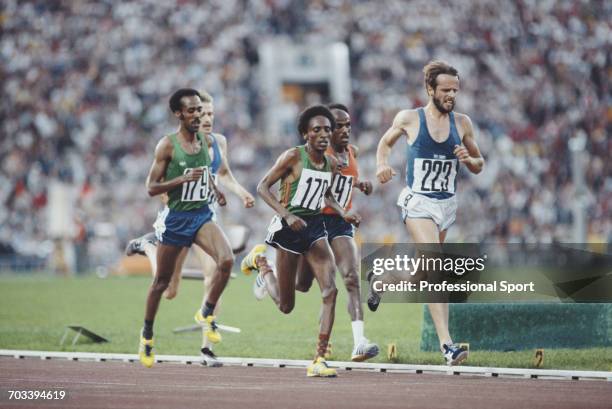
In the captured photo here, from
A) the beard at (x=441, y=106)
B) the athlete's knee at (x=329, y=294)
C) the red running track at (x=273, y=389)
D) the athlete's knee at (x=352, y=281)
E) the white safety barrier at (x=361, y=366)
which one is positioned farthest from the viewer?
the beard at (x=441, y=106)

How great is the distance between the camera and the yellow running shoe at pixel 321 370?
421 inches

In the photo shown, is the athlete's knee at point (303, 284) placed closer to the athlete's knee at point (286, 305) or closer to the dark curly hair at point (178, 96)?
the athlete's knee at point (286, 305)

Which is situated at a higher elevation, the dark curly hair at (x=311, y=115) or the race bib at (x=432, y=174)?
the dark curly hair at (x=311, y=115)

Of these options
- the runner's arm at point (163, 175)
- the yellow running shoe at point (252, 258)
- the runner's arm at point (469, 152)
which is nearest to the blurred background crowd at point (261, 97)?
the yellow running shoe at point (252, 258)

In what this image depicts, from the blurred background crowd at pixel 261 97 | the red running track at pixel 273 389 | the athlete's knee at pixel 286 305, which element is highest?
the blurred background crowd at pixel 261 97

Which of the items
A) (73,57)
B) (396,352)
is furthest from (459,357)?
(73,57)

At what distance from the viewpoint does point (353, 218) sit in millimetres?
11398

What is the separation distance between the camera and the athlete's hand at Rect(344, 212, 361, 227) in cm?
1137

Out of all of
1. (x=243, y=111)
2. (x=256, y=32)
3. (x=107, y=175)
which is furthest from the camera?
(x=256, y=32)

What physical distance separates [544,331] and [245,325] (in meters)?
5.55

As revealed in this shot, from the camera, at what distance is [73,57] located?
38.3m

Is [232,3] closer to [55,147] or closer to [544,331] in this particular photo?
[55,147]

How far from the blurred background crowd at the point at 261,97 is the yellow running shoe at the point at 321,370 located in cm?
2102

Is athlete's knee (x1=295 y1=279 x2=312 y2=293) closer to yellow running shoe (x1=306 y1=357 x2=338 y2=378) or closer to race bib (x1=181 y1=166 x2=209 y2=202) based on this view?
race bib (x1=181 y1=166 x2=209 y2=202)
